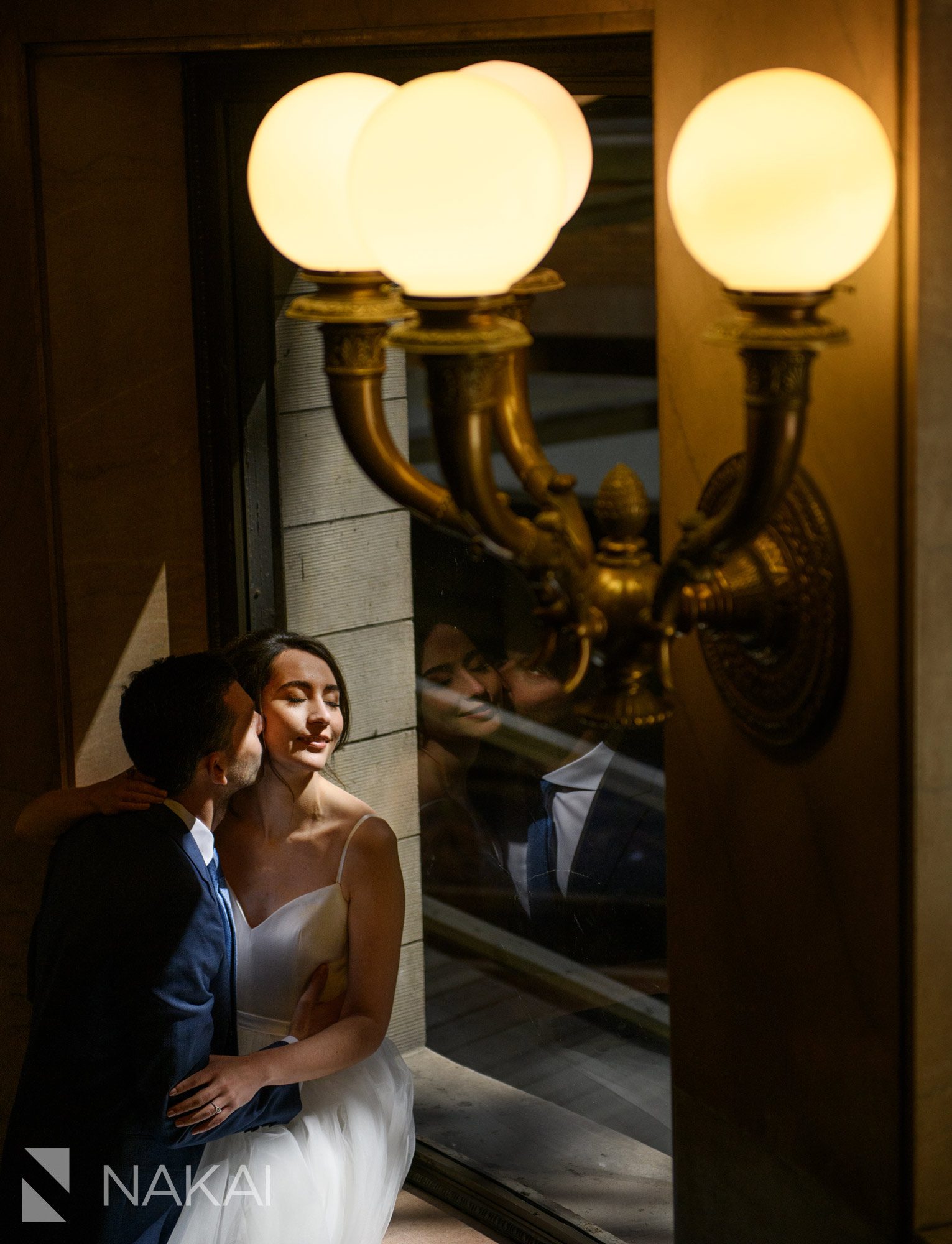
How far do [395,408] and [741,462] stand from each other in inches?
51.3

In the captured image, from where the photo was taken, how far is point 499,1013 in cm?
271

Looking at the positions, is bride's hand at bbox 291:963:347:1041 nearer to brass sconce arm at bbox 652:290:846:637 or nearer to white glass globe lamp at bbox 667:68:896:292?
brass sconce arm at bbox 652:290:846:637

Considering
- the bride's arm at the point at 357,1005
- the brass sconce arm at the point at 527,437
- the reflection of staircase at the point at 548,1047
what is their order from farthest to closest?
1. the reflection of staircase at the point at 548,1047
2. the bride's arm at the point at 357,1005
3. the brass sconce arm at the point at 527,437

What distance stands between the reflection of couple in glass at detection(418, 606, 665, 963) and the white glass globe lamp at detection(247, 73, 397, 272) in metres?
1.06

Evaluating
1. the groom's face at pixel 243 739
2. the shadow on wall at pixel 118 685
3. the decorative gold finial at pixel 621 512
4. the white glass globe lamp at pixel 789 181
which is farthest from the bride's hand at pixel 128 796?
the white glass globe lamp at pixel 789 181

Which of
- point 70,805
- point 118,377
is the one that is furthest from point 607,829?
point 118,377

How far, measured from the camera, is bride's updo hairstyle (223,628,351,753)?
2346 mm

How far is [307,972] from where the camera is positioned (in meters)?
→ 2.41

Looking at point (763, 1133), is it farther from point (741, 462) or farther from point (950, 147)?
point (950, 147)

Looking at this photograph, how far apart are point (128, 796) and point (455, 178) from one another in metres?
1.33

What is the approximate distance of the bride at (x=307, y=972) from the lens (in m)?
2.22

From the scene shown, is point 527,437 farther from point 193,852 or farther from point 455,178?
point 193,852

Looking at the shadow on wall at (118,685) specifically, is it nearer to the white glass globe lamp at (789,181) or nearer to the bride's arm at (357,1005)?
the bride's arm at (357,1005)

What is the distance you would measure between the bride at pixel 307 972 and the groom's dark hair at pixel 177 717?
0.39ft
